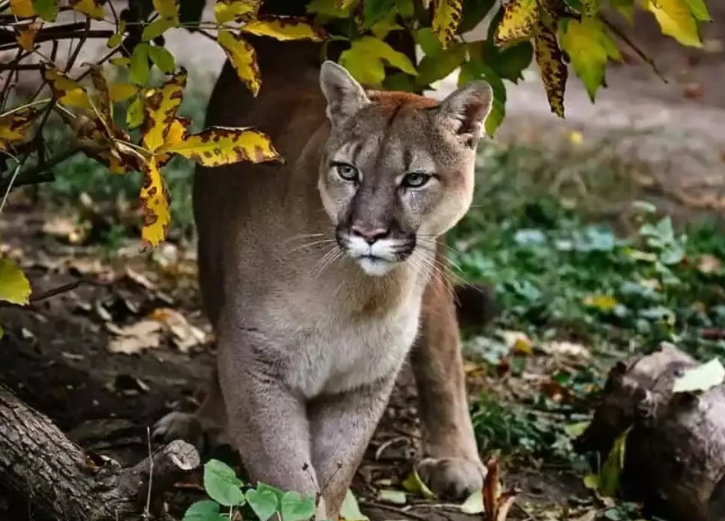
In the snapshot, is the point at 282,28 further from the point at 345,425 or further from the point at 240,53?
the point at 345,425

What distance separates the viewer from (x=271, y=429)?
3.42 metres

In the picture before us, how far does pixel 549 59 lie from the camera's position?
294cm

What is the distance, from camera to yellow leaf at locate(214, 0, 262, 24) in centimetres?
278

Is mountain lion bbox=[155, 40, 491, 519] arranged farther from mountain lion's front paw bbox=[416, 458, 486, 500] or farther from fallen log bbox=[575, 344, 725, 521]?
fallen log bbox=[575, 344, 725, 521]

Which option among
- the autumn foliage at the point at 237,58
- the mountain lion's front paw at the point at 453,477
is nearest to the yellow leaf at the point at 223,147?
the autumn foliage at the point at 237,58

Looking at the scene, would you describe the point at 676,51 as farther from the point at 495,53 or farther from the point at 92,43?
the point at 495,53

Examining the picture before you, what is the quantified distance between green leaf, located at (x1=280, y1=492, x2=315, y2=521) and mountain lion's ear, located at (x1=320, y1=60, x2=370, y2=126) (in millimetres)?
1037

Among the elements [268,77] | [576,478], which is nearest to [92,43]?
[268,77]

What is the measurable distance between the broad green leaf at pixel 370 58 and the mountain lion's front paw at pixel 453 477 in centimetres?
129

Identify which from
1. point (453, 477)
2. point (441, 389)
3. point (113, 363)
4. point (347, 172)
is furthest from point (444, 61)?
point (113, 363)

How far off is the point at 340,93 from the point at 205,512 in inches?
46.1

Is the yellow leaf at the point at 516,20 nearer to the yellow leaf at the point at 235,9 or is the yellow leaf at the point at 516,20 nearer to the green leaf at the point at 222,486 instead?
the yellow leaf at the point at 235,9

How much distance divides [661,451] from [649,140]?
218 inches

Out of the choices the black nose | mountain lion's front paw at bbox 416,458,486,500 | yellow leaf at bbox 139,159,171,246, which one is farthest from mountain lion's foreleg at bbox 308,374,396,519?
yellow leaf at bbox 139,159,171,246
